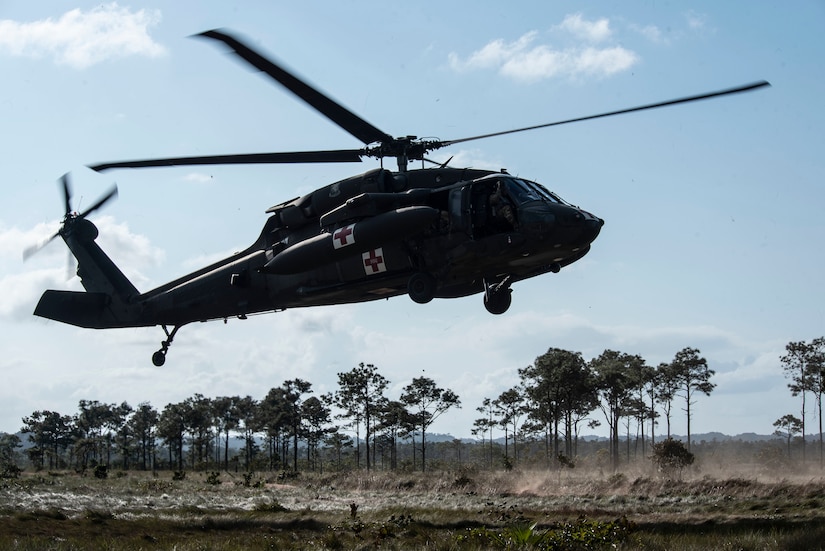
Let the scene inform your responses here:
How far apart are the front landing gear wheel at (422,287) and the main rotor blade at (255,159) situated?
3.71m

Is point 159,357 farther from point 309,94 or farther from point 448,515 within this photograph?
point 309,94

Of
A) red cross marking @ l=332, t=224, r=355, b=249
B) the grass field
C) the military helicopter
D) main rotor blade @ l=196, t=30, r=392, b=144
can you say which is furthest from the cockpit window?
the grass field

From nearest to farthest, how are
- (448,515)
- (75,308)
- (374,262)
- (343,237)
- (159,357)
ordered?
(343,237), (374,262), (448,515), (159,357), (75,308)

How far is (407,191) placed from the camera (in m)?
19.0

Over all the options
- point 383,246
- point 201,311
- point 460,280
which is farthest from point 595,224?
point 201,311

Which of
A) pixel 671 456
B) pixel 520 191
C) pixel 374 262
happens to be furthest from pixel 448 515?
pixel 671 456

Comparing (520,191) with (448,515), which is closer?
(520,191)

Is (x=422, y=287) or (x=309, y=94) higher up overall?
(x=309, y=94)

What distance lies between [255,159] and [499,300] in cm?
705

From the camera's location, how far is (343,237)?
1858 centimetres

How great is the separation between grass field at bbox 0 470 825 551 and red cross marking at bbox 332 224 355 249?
21.9ft

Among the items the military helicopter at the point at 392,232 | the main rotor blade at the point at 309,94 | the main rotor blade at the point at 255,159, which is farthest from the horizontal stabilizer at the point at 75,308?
the main rotor blade at the point at 309,94

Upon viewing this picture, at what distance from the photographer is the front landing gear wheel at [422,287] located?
18.3 m

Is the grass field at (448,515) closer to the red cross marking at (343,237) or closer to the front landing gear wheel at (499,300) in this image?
the front landing gear wheel at (499,300)
